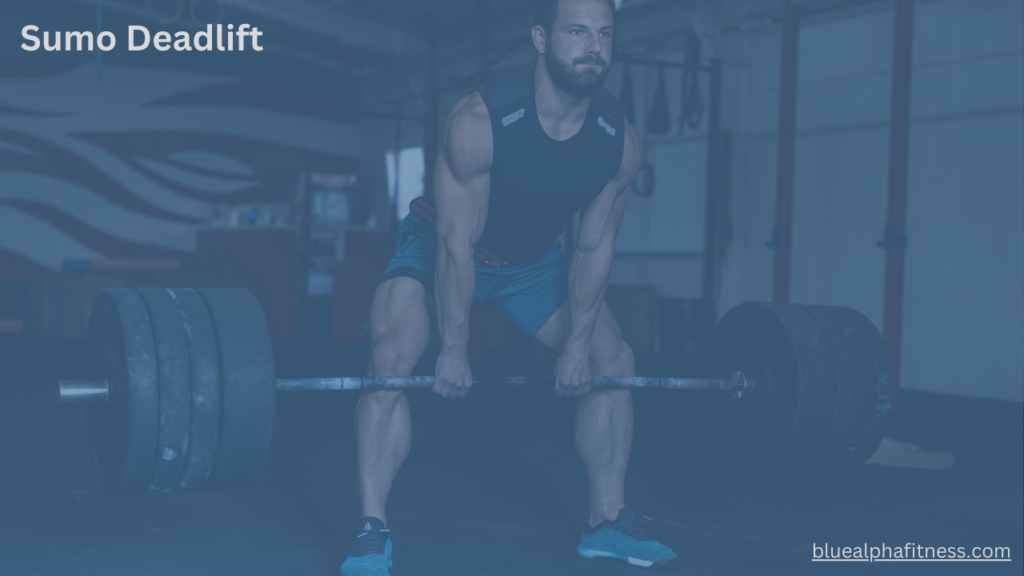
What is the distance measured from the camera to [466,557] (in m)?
2.04

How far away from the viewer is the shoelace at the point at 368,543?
183cm

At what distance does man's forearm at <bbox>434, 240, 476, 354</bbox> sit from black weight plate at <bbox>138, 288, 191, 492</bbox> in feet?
1.58

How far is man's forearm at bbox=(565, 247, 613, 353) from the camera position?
1.96 metres

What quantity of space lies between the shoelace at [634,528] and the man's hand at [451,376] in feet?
1.52

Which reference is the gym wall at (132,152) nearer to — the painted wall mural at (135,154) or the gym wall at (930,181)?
the painted wall mural at (135,154)

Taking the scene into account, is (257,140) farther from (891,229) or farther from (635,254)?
(891,229)

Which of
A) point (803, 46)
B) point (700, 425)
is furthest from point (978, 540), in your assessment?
point (803, 46)

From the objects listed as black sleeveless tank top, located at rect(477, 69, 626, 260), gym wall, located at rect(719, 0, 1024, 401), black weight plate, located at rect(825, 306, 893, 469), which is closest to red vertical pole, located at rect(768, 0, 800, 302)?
gym wall, located at rect(719, 0, 1024, 401)

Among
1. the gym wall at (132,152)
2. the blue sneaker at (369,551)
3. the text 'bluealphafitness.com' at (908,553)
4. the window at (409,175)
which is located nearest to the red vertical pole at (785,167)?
the text 'bluealphafitness.com' at (908,553)

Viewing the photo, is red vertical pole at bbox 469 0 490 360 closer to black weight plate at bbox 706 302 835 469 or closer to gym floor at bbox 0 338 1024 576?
gym floor at bbox 0 338 1024 576

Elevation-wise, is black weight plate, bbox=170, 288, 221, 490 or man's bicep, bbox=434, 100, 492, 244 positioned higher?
man's bicep, bbox=434, 100, 492, 244

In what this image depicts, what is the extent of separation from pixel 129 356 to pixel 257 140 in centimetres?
873

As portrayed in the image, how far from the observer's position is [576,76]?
1827 mm

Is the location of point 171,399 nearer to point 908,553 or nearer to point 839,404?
point 839,404
